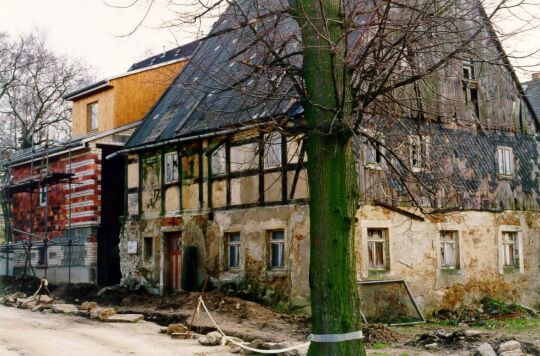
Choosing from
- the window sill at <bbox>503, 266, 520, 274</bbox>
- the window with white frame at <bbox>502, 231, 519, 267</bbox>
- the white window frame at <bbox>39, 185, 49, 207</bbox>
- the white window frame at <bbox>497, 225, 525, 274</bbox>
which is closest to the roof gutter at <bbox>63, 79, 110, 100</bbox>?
the white window frame at <bbox>39, 185, 49, 207</bbox>

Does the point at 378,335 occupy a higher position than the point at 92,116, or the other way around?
the point at 92,116

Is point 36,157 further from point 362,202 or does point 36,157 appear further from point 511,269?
point 511,269

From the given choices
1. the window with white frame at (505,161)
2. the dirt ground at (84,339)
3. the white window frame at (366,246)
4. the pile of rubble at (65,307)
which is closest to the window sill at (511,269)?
the window with white frame at (505,161)

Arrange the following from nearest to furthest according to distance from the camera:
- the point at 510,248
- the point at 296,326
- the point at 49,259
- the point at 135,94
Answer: the point at 296,326
the point at 510,248
the point at 135,94
the point at 49,259

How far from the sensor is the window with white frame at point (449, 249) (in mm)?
19812

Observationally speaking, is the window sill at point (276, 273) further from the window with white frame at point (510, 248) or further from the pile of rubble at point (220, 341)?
the window with white frame at point (510, 248)

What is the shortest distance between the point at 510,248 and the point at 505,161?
8.56 feet

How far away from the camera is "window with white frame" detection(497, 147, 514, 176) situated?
71.5ft

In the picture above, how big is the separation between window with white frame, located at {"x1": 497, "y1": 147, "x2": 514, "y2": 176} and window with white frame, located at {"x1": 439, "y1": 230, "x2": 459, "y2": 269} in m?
3.00

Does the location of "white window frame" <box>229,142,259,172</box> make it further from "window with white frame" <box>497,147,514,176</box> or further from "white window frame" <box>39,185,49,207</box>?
"white window frame" <box>39,185,49,207</box>

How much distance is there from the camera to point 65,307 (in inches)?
796

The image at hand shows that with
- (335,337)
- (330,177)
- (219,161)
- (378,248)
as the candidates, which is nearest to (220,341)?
(378,248)

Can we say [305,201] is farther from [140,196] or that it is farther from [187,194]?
[140,196]

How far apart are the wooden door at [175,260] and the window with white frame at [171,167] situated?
1761mm
